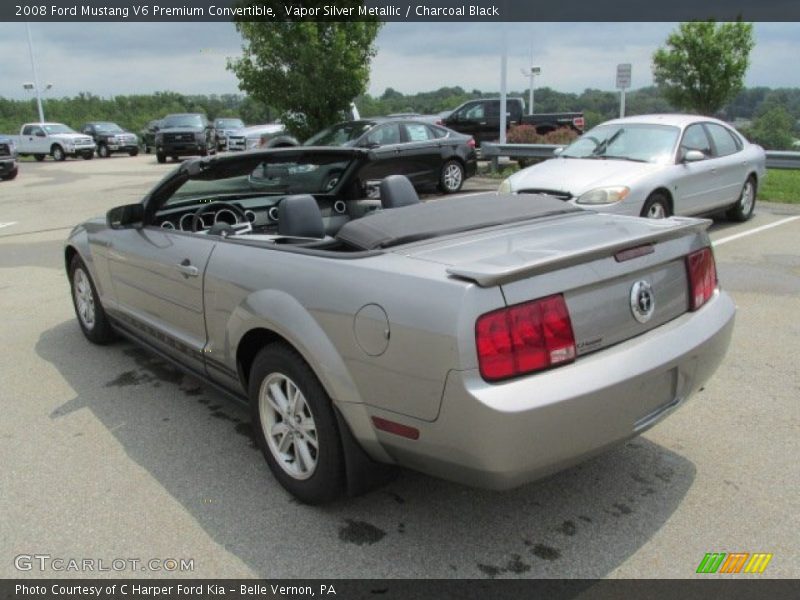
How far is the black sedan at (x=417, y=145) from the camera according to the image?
13359 mm

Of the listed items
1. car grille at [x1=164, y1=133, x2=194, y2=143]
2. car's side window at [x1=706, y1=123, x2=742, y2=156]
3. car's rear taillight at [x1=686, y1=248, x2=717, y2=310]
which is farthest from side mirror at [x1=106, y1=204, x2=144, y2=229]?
car grille at [x1=164, y1=133, x2=194, y2=143]

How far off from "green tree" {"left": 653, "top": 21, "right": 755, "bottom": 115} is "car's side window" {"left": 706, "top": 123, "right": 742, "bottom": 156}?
10.3 m

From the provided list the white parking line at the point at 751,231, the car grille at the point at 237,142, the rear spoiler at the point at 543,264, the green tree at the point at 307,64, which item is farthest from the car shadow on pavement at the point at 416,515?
the car grille at the point at 237,142

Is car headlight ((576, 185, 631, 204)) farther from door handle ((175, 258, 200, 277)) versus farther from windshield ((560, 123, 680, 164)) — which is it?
door handle ((175, 258, 200, 277))

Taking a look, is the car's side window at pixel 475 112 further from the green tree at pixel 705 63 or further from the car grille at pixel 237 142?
the car grille at pixel 237 142

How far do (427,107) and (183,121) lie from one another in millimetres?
22314

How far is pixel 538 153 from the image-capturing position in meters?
15.1

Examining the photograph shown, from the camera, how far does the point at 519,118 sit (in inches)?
865

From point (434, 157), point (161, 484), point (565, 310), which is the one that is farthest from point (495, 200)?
point (434, 157)

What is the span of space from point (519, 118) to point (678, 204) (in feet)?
46.9

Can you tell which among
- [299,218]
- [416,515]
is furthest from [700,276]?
[299,218]

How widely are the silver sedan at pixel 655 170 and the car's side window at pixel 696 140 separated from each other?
1 centimetres

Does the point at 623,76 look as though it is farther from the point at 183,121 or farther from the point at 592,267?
the point at 183,121

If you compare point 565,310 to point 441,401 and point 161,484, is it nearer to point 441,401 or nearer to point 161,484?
point 441,401
